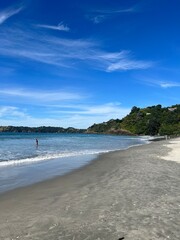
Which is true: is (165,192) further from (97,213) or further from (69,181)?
(69,181)

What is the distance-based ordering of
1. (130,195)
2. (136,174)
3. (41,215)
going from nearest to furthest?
(41,215) < (130,195) < (136,174)

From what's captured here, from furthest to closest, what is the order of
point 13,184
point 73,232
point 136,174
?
point 136,174 < point 13,184 < point 73,232

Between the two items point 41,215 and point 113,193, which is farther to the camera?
point 113,193

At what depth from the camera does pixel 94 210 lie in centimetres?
1029

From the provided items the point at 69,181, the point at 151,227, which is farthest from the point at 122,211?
the point at 69,181

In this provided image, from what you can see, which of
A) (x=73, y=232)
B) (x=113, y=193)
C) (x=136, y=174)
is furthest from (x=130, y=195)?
(x=136, y=174)

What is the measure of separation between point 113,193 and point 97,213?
3.14 m

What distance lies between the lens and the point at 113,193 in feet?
42.5

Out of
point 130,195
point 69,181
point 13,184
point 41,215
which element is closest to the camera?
point 41,215

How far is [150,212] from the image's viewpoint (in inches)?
392

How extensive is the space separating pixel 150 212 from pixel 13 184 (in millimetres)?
8317

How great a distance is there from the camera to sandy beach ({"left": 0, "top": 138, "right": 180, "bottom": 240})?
8094mm

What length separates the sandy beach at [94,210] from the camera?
809 cm

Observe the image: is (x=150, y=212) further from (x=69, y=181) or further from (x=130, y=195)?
(x=69, y=181)
